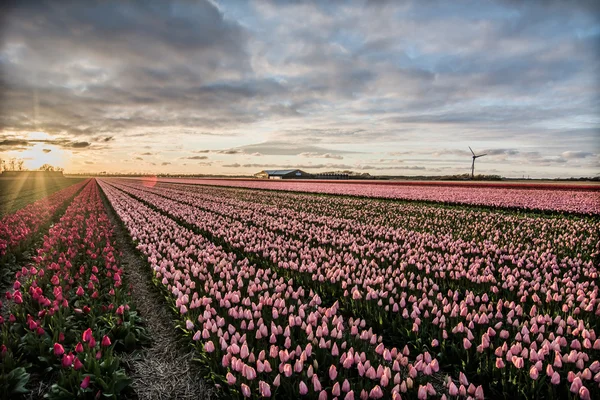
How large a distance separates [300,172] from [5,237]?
427 ft

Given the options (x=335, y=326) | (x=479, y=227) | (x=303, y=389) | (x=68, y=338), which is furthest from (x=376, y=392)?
(x=479, y=227)

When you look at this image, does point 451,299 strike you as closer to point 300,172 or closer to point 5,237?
point 5,237

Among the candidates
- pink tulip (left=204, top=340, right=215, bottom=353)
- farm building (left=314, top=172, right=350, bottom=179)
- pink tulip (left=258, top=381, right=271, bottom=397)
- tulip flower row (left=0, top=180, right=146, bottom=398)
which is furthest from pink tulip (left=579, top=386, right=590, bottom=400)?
farm building (left=314, top=172, right=350, bottom=179)

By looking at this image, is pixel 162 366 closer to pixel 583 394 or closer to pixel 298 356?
pixel 298 356

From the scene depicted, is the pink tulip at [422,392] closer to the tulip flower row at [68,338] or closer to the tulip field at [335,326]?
the tulip field at [335,326]

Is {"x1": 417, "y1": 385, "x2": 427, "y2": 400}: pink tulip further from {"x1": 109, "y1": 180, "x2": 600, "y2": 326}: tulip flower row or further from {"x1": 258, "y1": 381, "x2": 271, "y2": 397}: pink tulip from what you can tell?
{"x1": 109, "y1": 180, "x2": 600, "y2": 326}: tulip flower row

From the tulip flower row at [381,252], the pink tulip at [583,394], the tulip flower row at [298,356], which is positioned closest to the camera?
the pink tulip at [583,394]

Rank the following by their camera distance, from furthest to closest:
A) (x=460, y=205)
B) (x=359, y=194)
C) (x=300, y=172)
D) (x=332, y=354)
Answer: (x=300, y=172)
(x=359, y=194)
(x=460, y=205)
(x=332, y=354)

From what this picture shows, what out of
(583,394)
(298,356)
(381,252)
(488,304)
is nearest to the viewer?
(583,394)

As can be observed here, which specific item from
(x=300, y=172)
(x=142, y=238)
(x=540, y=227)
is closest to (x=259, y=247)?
(x=142, y=238)

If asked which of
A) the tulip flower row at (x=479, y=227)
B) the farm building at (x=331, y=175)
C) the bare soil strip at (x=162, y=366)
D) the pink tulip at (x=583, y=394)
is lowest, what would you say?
the bare soil strip at (x=162, y=366)

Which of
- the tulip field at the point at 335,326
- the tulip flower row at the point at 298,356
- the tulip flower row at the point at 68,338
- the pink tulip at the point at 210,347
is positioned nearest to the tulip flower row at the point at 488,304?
the tulip field at the point at 335,326

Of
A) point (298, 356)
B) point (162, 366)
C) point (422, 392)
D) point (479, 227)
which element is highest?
point (479, 227)

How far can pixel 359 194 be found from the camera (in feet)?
98.3
